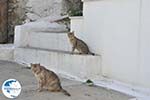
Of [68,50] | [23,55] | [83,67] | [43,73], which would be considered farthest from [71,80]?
[23,55]

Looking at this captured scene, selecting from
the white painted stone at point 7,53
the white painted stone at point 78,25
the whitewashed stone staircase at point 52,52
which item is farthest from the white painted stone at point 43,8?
the white painted stone at point 78,25

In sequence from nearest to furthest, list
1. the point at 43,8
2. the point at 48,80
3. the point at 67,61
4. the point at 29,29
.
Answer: the point at 48,80
the point at 67,61
the point at 29,29
the point at 43,8

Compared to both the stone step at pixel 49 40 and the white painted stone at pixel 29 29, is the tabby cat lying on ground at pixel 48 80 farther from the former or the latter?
the white painted stone at pixel 29 29

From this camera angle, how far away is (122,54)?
6.19m

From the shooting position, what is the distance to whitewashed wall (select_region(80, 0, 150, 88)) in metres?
5.73

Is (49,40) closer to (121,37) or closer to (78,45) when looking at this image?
(78,45)

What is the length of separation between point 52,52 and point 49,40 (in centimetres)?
85

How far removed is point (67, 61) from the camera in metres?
7.26

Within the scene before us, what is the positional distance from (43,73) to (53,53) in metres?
2.25

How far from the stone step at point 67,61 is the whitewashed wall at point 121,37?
213 mm

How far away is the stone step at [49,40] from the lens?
7883 mm

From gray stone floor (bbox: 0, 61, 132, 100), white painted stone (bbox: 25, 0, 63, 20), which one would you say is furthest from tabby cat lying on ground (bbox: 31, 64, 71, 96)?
white painted stone (bbox: 25, 0, 63, 20)

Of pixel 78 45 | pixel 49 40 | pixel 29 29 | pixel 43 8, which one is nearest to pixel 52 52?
pixel 49 40

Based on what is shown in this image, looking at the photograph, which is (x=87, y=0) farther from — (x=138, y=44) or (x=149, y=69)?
(x=149, y=69)
